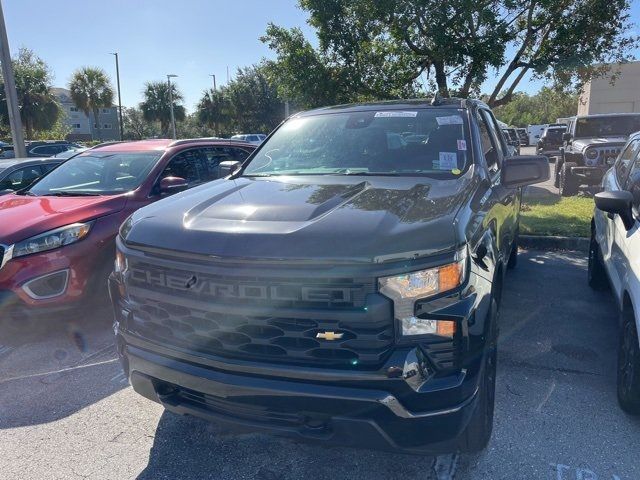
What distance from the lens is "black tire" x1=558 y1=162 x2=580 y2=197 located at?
11.3 m

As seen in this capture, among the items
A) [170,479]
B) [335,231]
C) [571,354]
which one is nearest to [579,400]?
[571,354]

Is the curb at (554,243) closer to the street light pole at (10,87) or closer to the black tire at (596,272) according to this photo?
the black tire at (596,272)

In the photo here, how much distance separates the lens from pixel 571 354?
378 cm

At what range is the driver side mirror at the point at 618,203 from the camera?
10.2 feet

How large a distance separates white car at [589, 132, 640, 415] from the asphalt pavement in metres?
0.23

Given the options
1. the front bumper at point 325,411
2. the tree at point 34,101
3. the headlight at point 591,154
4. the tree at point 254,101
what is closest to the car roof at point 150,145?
the front bumper at point 325,411

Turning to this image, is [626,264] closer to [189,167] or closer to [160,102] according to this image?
[189,167]

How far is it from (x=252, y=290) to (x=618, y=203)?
2.39m

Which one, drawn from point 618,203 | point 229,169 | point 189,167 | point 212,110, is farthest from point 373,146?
point 212,110

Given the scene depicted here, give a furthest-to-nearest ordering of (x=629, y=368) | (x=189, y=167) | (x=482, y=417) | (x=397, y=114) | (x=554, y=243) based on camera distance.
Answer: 1. (x=554, y=243)
2. (x=189, y=167)
3. (x=397, y=114)
4. (x=629, y=368)
5. (x=482, y=417)

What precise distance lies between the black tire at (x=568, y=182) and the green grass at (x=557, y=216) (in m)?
0.52

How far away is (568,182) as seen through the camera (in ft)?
37.6

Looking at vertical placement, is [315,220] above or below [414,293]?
above

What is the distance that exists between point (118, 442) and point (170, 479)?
52 cm
